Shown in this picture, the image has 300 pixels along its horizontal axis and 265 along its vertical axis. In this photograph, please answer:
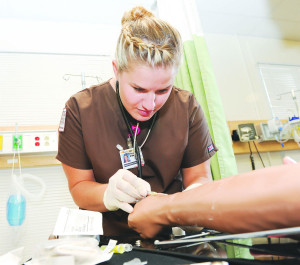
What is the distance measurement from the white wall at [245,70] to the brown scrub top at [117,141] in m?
1.34

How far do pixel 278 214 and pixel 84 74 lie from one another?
2049 mm

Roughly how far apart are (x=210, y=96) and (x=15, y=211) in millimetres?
1602

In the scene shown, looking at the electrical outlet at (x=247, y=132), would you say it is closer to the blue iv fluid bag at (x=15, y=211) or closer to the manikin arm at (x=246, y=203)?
the manikin arm at (x=246, y=203)

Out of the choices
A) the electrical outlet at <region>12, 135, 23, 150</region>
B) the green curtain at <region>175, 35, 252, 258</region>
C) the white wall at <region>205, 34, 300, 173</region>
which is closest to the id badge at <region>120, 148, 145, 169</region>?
the green curtain at <region>175, 35, 252, 258</region>

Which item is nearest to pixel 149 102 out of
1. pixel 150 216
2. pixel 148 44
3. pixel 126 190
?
pixel 148 44

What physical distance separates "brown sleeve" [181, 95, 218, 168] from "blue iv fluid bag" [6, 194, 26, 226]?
127 cm

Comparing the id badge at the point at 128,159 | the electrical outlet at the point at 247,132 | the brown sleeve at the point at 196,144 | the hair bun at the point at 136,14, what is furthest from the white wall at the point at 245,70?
the hair bun at the point at 136,14

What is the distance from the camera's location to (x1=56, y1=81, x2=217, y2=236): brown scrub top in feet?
3.74

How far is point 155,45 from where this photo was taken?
0.94 m

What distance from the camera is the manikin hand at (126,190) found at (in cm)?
89

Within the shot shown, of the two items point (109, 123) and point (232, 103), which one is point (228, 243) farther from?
point (232, 103)

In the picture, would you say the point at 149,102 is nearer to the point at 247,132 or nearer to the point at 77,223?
the point at 77,223

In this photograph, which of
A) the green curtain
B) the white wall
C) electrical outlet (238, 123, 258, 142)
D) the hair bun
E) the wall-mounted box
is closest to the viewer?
the hair bun

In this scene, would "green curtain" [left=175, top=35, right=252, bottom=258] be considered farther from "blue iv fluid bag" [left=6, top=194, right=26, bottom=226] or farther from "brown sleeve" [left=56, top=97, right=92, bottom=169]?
"blue iv fluid bag" [left=6, top=194, right=26, bottom=226]
